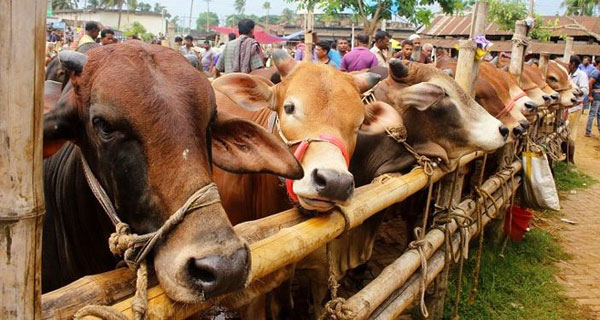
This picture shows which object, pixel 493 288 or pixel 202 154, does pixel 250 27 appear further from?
pixel 202 154

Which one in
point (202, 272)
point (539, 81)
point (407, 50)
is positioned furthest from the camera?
point (407, 50)

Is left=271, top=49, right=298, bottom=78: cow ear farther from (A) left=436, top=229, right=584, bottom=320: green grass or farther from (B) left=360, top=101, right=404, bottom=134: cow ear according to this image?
(A) left=436, top=229, right=584, bottom=320: green grass

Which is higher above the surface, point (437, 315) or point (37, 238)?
point (37, 238)

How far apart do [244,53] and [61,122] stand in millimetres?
5586

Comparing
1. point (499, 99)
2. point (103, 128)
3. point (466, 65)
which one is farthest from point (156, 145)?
point (499, 99)

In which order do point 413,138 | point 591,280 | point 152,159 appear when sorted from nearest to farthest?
point 152,159, point 413,138, point 591,280

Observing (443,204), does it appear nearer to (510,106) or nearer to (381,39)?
(510,106)

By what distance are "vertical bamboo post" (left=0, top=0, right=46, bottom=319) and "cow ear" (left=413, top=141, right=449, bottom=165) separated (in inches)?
120

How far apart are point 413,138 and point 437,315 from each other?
1487 mm

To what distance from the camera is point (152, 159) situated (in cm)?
161

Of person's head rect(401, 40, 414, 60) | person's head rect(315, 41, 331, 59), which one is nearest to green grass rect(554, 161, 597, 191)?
person's head rect(401, 40, 414, 60)

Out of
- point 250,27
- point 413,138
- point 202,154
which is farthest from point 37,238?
point 250,27

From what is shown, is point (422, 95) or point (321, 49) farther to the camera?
point (321, 49)

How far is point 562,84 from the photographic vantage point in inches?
369
